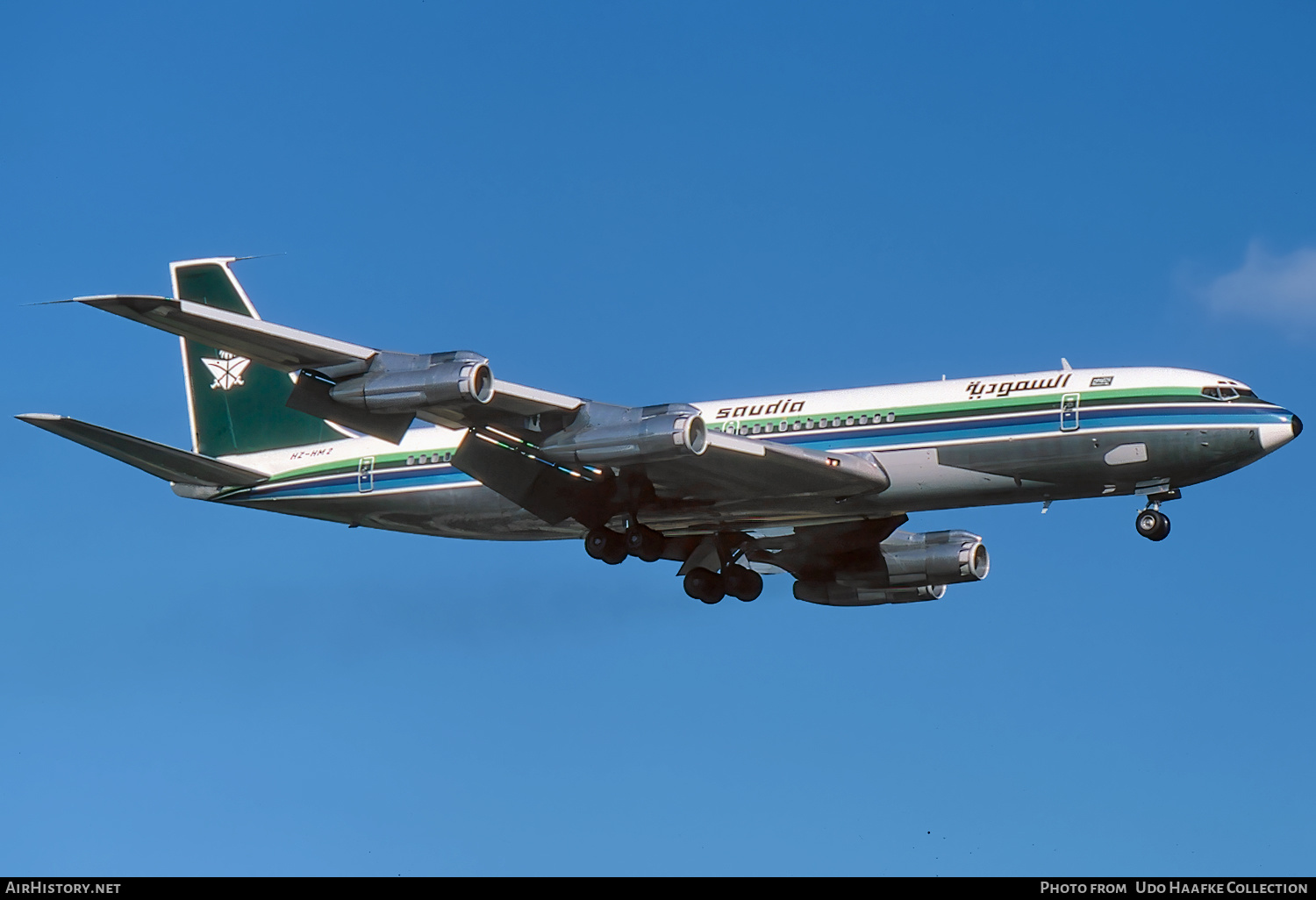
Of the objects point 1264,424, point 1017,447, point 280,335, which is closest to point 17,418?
point 280,335

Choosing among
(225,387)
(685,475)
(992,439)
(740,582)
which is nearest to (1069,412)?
(992,439)

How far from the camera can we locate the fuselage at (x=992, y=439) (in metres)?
37.3

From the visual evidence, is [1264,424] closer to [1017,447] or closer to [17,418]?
[1017,447]

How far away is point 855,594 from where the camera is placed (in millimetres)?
46469

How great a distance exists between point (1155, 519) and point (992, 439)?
4.36m

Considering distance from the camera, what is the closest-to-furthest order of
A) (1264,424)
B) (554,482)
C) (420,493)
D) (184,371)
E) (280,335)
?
1. (280,335)
2. (1264,424)
3. (554,482)
4. (420,493)
5. (184,371)

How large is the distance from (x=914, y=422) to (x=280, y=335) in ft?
49.9

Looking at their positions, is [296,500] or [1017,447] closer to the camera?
[1017,447]

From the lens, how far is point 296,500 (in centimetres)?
4469

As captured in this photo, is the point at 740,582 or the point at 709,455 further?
the point at 740,582

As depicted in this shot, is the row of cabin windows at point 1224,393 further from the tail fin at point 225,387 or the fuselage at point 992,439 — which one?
the tail fin at point 225,387

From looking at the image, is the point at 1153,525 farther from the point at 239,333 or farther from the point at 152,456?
the point at 152,456

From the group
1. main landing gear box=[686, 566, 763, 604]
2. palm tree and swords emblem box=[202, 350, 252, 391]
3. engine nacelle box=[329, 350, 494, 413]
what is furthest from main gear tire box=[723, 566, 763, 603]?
palm tree and swords emblem box=[202, 350, 252, 391]

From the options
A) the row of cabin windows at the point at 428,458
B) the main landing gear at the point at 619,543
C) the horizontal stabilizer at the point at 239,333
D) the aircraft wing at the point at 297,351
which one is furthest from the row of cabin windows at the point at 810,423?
the horizontal stabilizer at the point at 239,333
